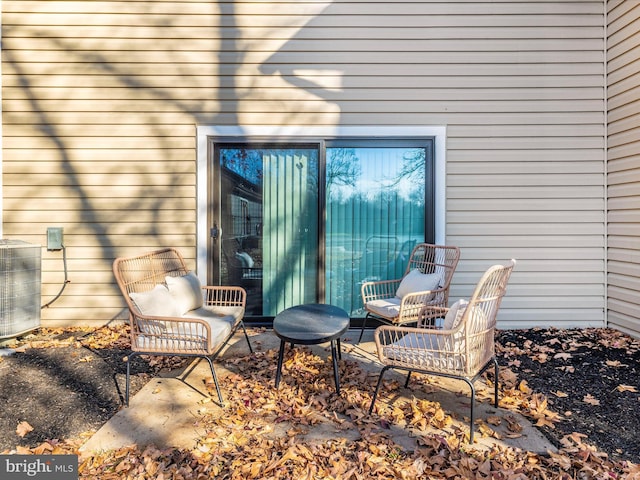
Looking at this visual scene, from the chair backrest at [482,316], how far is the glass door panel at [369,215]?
1.83 metres

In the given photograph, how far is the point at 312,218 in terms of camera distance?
3906 millimetres

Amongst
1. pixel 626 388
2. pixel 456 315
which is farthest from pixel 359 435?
pixel 626 388

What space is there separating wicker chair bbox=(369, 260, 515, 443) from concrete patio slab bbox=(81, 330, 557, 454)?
28 centimetres

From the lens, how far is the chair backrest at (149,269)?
2.62 meters

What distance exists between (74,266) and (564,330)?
543 cm

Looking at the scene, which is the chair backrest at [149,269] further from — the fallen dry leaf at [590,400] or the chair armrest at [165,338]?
the fallen dry leaf at [590,400]

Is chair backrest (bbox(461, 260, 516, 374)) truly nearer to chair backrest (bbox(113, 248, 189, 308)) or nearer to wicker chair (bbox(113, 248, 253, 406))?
wicker chair (bbox(113, 248, 253, 406))

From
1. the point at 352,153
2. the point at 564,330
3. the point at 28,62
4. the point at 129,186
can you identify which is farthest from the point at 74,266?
the point at 564,330

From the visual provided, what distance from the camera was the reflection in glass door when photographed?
388cm

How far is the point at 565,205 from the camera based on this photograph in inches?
150

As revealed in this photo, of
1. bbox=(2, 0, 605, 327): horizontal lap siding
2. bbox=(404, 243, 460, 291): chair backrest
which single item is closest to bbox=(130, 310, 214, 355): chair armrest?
bbox=(2, 0, 605, 327): horizontal lap siding

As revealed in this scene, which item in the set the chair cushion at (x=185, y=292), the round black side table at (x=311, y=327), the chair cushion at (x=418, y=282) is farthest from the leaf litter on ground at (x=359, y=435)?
the chair cushion at (x=418, y=282)

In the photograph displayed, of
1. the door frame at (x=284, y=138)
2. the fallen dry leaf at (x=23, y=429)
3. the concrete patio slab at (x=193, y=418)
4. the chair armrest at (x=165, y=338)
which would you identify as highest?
the door frame at (x=284, y=138)

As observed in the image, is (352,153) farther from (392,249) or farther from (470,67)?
(470,67)
